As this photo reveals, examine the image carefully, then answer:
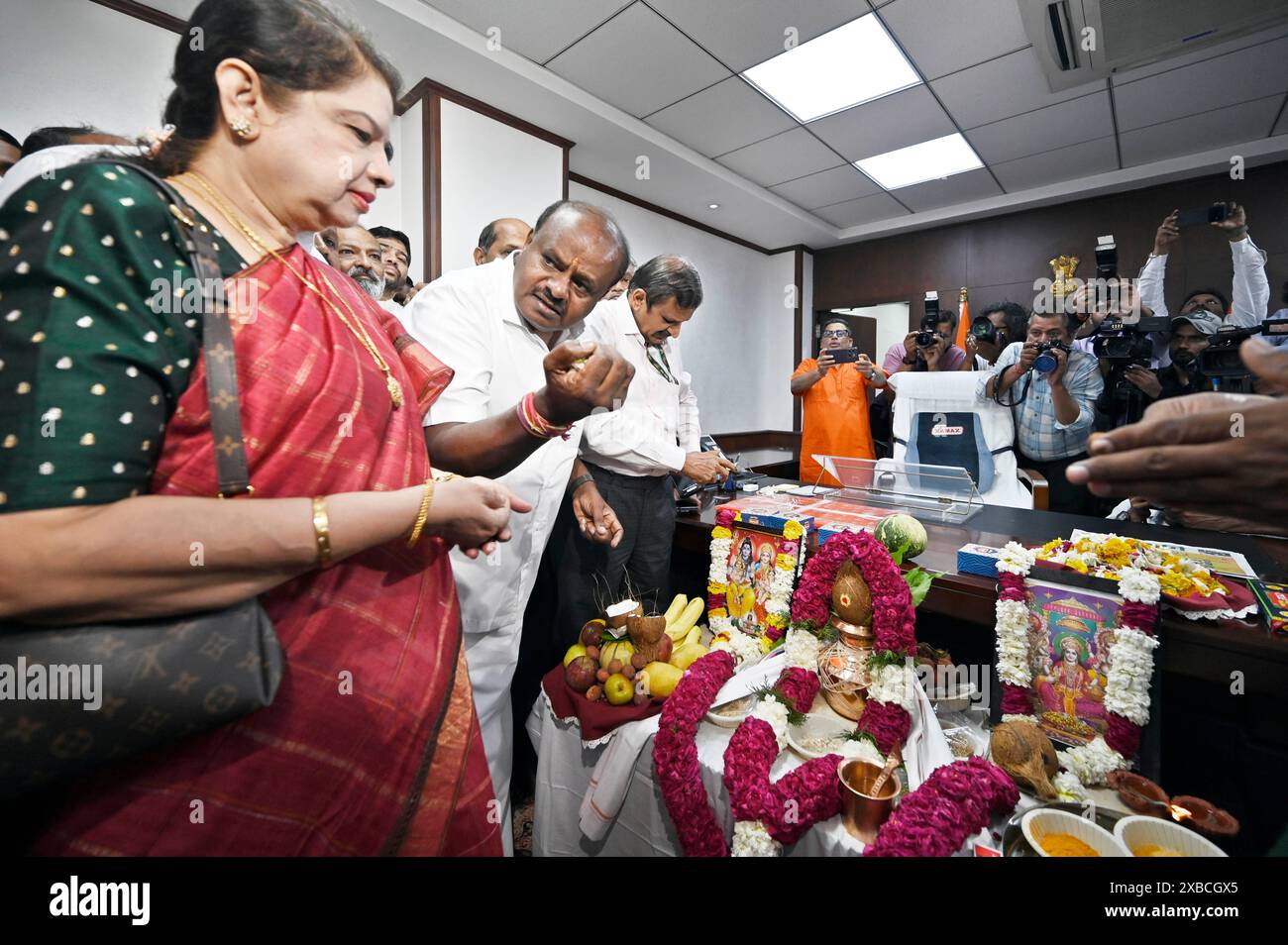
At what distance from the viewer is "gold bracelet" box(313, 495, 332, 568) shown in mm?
523

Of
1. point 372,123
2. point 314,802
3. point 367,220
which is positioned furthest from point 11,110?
point 314,802

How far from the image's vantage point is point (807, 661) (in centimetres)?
126

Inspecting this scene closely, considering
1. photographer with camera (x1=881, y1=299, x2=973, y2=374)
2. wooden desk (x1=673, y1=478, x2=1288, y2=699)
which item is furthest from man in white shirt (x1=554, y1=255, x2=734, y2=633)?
photographer with camera (x1=881, y1=299, x2=973, y2=374)

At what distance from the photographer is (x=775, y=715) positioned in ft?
3.93

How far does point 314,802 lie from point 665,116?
4.04 meters

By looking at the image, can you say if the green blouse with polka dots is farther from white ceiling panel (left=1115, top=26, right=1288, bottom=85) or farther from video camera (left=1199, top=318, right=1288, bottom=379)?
white ceiling panel (left=1115, top=26, right=1288, bottom=85)

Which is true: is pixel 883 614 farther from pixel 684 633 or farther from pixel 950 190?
pixel 950 190

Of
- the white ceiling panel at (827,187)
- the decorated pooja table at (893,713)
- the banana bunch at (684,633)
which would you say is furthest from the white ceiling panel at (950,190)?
the banana bunch at (684,633)

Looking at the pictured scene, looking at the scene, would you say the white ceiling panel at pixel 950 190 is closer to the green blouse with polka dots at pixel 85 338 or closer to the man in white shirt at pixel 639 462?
the man in white shirt at pixel 639 462

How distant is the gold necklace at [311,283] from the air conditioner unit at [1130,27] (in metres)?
3.32

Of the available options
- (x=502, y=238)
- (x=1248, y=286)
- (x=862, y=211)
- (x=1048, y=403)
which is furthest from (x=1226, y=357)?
(x=862, y=211)

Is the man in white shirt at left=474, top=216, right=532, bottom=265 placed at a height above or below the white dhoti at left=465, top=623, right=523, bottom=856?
above

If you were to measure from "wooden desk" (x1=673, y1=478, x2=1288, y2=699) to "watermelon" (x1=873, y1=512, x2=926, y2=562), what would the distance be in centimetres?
10

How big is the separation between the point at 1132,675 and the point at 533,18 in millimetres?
3368
